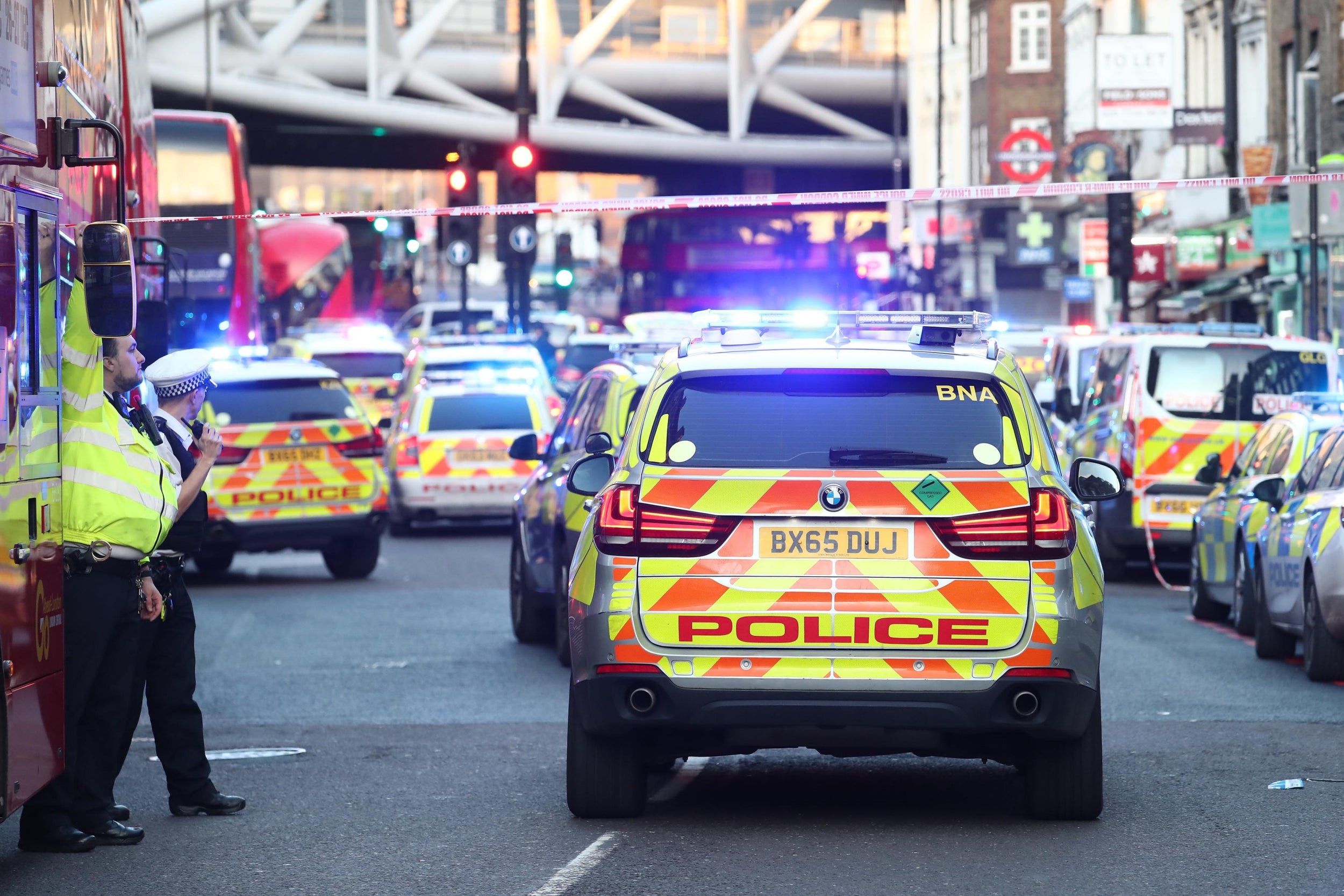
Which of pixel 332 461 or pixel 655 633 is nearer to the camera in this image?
pixel 655 633

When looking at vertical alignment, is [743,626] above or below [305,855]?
above

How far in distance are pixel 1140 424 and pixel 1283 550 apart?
5163mm

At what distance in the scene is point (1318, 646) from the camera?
512 inches

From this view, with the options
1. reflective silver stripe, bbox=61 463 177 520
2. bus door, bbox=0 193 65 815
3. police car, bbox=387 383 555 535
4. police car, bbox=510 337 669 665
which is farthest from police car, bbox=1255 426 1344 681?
police car, bbox=387 383 555 535

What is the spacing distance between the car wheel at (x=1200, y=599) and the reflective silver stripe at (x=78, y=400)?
31.9 feet

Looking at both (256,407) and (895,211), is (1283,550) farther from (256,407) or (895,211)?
(895,211)

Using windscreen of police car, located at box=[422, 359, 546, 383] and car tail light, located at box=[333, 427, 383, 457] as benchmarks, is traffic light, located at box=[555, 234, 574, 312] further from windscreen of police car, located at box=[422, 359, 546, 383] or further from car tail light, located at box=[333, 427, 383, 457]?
car tail light, located at box=[333, 427, 383, 457]

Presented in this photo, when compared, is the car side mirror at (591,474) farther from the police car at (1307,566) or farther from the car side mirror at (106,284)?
the police car at (1307,566)

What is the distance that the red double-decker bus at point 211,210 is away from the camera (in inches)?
1251

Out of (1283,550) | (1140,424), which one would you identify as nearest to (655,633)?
(1283,550)

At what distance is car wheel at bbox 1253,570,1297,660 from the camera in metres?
14.2

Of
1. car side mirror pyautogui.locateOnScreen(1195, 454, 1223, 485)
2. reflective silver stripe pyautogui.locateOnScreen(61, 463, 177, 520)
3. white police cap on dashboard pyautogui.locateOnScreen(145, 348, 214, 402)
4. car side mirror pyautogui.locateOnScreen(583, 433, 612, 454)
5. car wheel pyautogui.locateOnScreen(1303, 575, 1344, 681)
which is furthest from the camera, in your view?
car side mirror pyautogui.locateOnScreen(1195, 454, 1223, 485)

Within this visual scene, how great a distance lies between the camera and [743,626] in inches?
316

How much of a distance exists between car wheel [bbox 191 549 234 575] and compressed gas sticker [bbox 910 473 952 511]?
13.1 m
